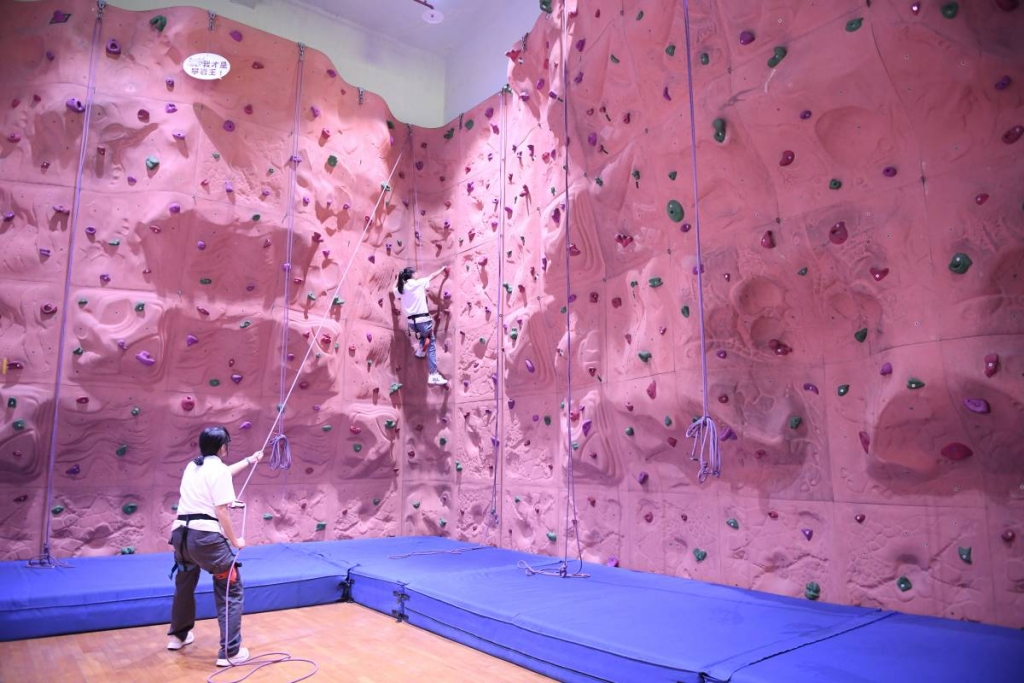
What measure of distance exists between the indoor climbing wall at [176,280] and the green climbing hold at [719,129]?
342 centimetres

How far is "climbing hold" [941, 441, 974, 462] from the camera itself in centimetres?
279

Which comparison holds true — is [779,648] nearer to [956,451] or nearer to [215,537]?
[956,451]

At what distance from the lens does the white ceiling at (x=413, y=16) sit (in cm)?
652

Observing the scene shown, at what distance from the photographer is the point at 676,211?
392cm

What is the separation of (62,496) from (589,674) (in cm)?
403

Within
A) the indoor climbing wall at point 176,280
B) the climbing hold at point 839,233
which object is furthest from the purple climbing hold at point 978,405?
the indoor climbing wall at point 176,280

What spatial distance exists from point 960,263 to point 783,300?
2.67ft

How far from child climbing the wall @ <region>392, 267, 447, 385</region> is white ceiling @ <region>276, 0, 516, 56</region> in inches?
106

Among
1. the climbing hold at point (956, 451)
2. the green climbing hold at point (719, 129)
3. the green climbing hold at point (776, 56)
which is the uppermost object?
the green climbing hold at point (776, 56)

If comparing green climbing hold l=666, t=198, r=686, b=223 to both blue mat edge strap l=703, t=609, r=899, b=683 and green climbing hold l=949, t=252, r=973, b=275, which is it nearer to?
green climbing hold l=949, t=252, r=973, b=275

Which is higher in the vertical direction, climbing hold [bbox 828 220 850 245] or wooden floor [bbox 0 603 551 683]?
climbing hold [bbox 828 220 850 245]

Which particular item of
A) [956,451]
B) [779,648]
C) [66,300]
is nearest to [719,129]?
[956,451]

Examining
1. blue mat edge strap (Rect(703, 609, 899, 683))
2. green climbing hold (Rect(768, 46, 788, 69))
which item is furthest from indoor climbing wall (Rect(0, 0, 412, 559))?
blue mat edge strap (Rect(703, 609, 899, 683))

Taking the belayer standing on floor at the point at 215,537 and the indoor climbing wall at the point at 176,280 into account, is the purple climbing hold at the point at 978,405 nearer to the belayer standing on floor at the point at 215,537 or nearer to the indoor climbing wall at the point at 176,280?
the belayer standing on floor at the point at 215,537
